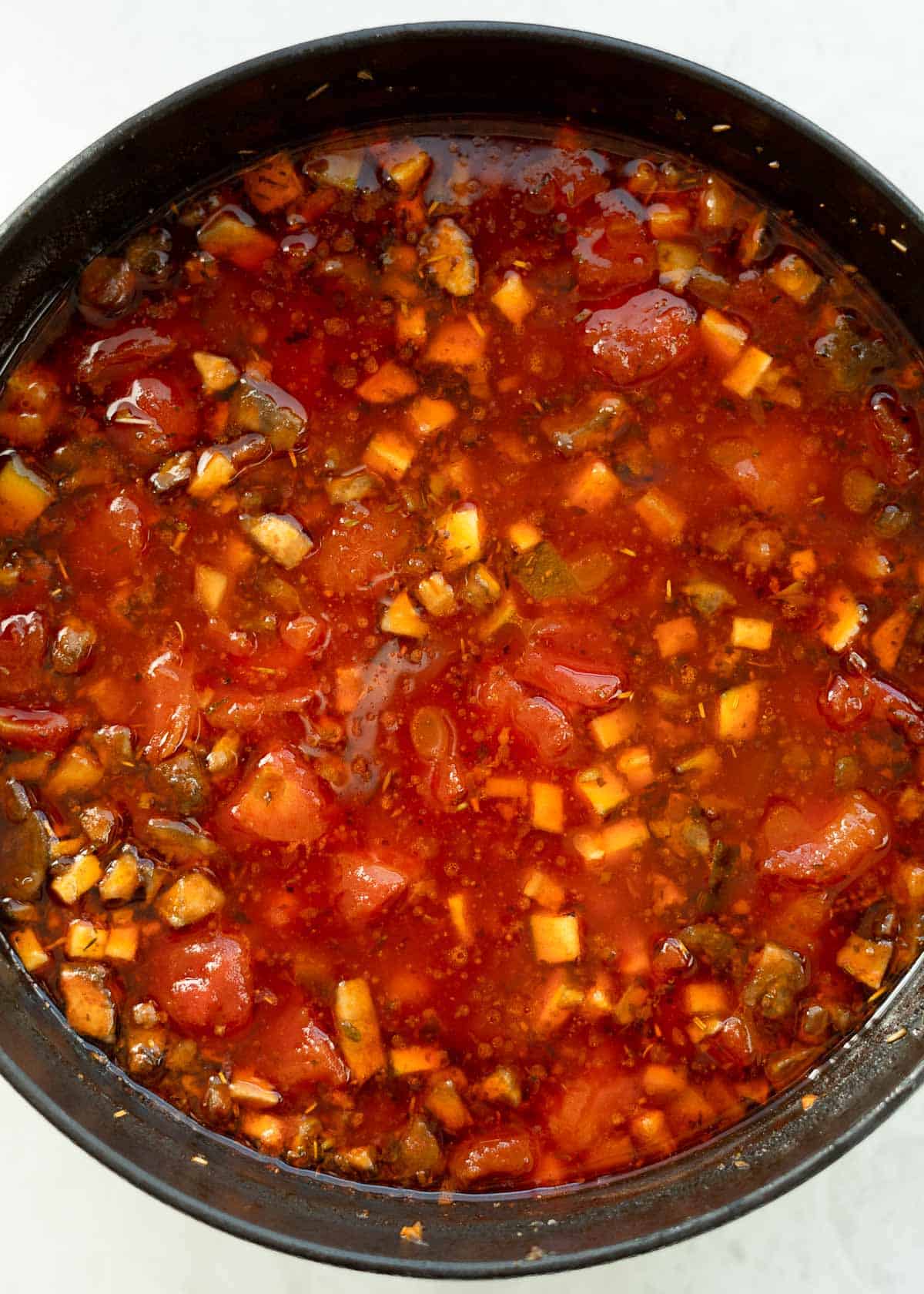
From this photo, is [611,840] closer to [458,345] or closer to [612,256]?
[458,345]

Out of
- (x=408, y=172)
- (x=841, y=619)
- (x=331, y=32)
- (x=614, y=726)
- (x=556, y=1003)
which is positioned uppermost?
(x=331, y=32)

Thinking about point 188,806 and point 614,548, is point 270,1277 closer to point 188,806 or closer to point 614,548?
point 188,806

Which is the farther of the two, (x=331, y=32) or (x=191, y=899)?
(x=331, y=32)

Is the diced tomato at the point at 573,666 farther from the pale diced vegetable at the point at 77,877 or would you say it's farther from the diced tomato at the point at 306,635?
the pale diced vegetable at the point at 77,877

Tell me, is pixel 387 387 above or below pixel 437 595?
above

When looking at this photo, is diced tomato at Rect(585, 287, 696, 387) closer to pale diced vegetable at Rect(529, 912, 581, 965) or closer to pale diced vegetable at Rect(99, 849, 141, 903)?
pale diced vegetable at Rect(529, 912, 581, 965)

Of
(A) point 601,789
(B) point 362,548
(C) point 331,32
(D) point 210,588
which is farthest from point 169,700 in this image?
(C) point 331,32
